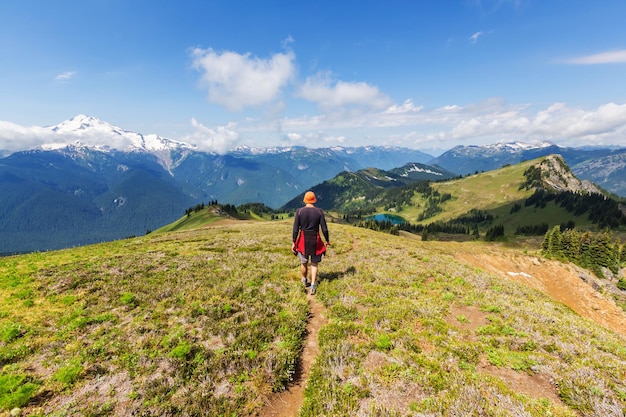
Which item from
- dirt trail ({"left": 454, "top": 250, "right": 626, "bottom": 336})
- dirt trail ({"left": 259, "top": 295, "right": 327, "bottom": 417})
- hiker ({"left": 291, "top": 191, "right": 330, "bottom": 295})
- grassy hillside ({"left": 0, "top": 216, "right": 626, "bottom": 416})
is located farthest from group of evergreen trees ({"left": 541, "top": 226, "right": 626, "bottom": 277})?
dirt trail ({"left": 259, "top": 295, "right": 327, "bottom": 417})

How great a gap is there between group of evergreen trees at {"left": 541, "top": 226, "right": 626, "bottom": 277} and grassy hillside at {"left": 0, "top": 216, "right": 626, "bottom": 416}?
9299cm

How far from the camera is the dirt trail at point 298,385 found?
299 inches

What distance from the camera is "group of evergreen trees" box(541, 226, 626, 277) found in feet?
259

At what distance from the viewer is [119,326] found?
1188 centimetres

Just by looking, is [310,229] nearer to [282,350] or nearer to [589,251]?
[282,350]

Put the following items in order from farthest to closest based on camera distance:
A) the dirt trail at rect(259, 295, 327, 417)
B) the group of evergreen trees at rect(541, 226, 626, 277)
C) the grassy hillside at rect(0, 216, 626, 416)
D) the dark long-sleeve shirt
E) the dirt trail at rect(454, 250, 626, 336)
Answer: the group of evergreen trees at rect(541, 226, 626, 277) < the dirt trail at rect(454, 250, 626, 336) < the dark long-sleeve shirt < the dirt trail at rect(259, 295, 327, 417) < the grassy hillside at rect(0, 216, 626, 416)

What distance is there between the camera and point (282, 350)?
976 centimetres

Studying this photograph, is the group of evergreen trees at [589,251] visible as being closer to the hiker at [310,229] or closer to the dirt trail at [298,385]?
the hiker at [310,229]

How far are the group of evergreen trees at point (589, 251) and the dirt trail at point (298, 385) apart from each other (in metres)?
98.3

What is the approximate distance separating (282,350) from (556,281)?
58.3 meters

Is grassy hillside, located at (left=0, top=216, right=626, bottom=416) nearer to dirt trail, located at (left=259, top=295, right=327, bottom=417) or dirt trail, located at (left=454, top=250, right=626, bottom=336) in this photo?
dirt trail, located at (left=259, top=295, right=327, bottom=417)

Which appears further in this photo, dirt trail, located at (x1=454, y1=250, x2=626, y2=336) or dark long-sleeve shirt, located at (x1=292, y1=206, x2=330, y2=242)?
dirt trail, located at (x1=454, y1=250, x2=626, y2=336)

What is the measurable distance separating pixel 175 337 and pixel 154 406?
345 centimetres

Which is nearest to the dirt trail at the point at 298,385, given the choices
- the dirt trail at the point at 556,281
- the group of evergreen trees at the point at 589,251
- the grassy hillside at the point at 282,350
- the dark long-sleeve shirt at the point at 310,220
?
the grassy hillside at the point at 282,350
